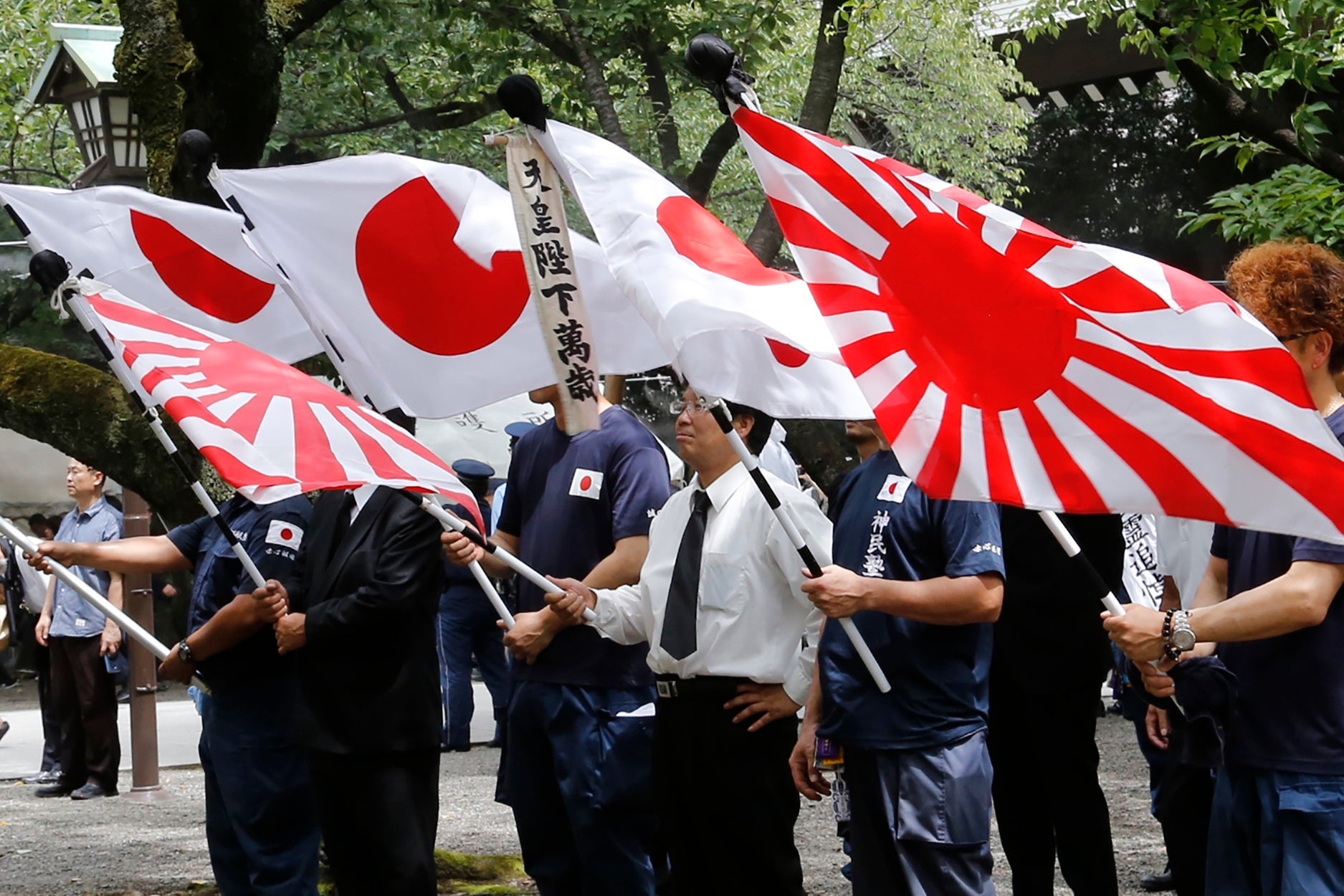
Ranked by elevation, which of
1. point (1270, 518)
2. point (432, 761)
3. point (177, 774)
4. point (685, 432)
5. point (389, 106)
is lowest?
point (177, 774)

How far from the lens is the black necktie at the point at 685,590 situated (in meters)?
4.69

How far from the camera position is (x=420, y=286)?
5602 millimetres

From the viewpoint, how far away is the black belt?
15.3 feet

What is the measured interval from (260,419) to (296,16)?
265cm

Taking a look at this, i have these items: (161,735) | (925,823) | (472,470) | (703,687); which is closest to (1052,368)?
(925,823)

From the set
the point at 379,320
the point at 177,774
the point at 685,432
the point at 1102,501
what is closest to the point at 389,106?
the point at 177,774

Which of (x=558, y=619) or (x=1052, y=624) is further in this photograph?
(x=1052, y=624)

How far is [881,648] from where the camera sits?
455cm

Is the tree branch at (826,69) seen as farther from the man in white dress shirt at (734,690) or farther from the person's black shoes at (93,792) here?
the man in white dress shirt at (734,690)

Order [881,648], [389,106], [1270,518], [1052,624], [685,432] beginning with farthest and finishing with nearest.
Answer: [389,106], [1052,624], [685,432], [881,648], [1270,518]

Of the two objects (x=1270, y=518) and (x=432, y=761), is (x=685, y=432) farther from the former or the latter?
(x=1270, y=518)

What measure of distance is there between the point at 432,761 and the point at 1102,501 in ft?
8.56

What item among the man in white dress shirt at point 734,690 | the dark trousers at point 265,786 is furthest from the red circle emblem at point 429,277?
the dark trousers at point 265,786

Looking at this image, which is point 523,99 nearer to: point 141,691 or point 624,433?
point 624,433
